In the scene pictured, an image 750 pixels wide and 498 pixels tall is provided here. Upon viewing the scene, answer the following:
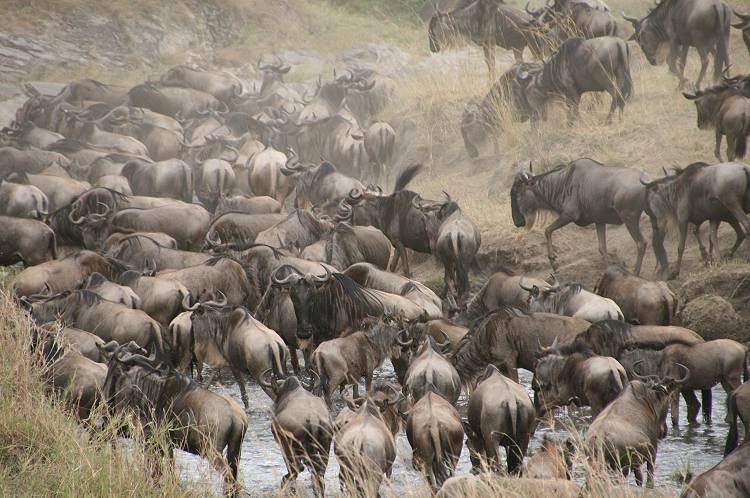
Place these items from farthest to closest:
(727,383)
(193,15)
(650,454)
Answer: (193,15), (727,383), (650,454)

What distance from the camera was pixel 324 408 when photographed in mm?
7461

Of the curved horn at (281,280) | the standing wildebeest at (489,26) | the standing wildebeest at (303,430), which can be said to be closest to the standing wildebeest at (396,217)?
the curved horn at (281,280)

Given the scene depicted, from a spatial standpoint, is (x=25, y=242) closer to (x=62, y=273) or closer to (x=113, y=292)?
(x=62, y=273)

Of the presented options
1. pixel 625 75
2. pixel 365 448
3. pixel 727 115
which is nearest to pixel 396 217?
pixel 625 75

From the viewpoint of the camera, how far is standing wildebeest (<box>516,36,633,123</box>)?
14.5m

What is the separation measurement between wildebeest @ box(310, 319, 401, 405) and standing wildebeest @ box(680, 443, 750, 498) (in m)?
3.69

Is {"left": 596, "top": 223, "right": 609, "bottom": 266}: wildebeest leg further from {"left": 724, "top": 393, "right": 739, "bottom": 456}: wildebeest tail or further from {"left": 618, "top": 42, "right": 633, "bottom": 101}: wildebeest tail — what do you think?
{"left": 724, "top": 393, "right": 739, "bottom": 456}: wildebeest tail

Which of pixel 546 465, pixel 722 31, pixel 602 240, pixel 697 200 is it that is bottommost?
pixel 602 240

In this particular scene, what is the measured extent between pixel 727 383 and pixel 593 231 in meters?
4.91

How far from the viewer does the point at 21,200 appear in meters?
13.9

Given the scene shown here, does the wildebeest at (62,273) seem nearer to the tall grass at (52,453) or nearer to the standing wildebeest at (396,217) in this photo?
the tall grass at (52,453)

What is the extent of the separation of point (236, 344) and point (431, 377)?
81.7 inches

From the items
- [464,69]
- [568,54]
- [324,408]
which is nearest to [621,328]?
[324,408]

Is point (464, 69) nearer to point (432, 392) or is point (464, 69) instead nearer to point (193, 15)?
point (193, 15)
